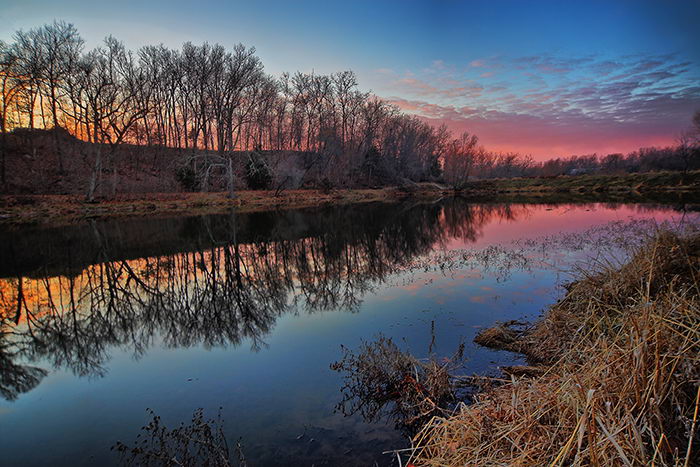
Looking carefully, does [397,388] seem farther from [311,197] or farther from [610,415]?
[311,197]

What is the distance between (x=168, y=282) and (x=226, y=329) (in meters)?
5.39

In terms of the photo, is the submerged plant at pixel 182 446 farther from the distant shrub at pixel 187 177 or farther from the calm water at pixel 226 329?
the distant shrub at pixel 187 177

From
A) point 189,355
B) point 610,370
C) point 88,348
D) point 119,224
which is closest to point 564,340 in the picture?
point 610,370

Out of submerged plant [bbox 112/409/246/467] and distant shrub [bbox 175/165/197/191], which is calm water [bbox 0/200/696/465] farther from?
distant shrub [bbox 175/165/197/191]

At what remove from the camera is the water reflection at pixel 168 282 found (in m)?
8.68

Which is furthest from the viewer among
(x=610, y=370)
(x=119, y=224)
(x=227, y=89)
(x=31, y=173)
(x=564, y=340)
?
(x=227, y=89)

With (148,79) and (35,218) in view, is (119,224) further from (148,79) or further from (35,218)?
(148,79)

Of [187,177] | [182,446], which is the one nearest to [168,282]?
[182,446]

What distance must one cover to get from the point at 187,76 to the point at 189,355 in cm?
5216

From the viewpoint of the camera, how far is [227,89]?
154ft

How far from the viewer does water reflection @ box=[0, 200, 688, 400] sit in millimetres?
8680

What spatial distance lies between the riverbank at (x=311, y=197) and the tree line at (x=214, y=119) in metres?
2.57

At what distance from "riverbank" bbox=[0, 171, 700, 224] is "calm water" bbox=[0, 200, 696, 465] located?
13.3 m

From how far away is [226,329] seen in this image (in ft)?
30.7
